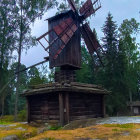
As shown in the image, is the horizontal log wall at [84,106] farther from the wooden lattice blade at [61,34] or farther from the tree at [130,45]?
→ the tree at [130,45]

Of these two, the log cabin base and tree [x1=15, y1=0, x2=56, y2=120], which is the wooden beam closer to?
the log cabin base

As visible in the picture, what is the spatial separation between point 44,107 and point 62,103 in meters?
2.14

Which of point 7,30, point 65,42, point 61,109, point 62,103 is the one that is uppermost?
point 7,30

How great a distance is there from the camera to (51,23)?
17297 millimetres

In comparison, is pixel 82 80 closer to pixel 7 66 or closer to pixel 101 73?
pixel 101 73

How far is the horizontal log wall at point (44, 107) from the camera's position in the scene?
14609 millimetres

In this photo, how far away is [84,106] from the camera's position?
51.6 feet

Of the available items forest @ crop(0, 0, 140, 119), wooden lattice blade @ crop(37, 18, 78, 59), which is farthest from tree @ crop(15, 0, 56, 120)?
wooden lattice blade @ crop(37, 18, 78, 59)

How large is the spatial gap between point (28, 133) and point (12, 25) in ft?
59.0

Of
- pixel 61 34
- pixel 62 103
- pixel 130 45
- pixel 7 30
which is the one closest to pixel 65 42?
pixel 61 34

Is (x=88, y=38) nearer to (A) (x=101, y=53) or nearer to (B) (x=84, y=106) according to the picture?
(B) (x=84, y=106)

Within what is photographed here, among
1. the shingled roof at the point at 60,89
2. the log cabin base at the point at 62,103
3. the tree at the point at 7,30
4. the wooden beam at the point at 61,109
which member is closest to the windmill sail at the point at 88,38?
the log cabin base at the point at 62,103

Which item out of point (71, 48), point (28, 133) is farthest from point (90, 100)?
point (28, 133)

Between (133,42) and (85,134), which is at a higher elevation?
(133,42)
